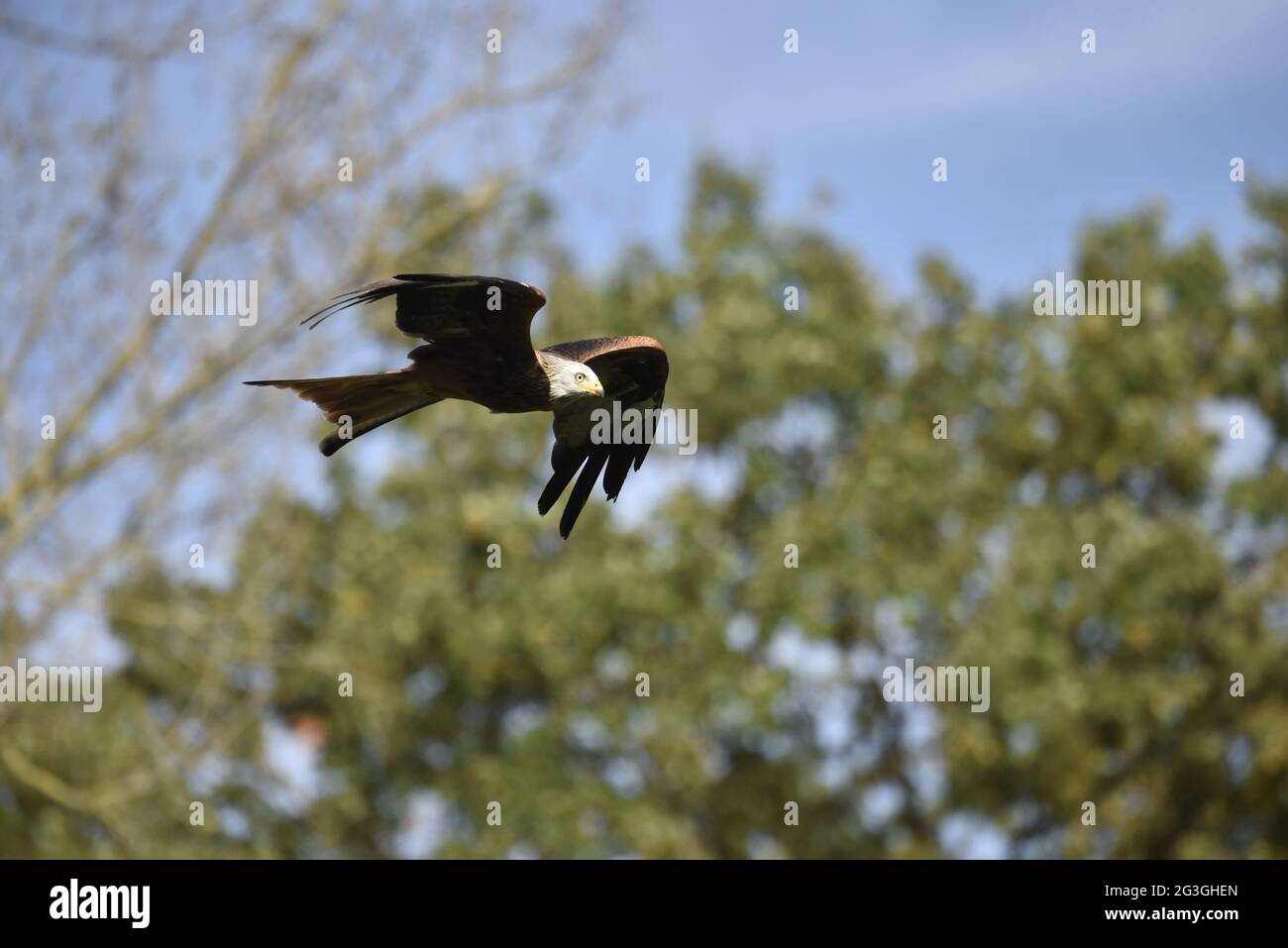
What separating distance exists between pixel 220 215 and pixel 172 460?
252 centimetres

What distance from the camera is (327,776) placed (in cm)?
2192

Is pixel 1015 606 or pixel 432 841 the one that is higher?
pixel 1015 606

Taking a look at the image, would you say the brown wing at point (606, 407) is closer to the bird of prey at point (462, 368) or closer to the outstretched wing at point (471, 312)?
the bird of prey at point (462, 368)

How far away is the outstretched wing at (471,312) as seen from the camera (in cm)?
332

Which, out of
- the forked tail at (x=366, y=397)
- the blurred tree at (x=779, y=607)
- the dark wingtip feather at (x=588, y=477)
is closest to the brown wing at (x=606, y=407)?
the dark wingtip feather at (x=588, y=477)

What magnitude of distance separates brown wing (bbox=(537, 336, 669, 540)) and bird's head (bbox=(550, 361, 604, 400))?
3cm

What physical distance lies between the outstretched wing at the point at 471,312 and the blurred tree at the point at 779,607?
13279mm

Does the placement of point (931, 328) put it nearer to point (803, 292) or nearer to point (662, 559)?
point (803, 292)

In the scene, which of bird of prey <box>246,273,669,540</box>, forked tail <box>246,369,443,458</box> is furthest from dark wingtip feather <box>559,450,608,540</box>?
forked tail <box>246,369,443,458</box>

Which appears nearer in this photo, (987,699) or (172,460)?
(172,460)

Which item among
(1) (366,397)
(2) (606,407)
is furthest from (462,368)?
(2) (606,407)
